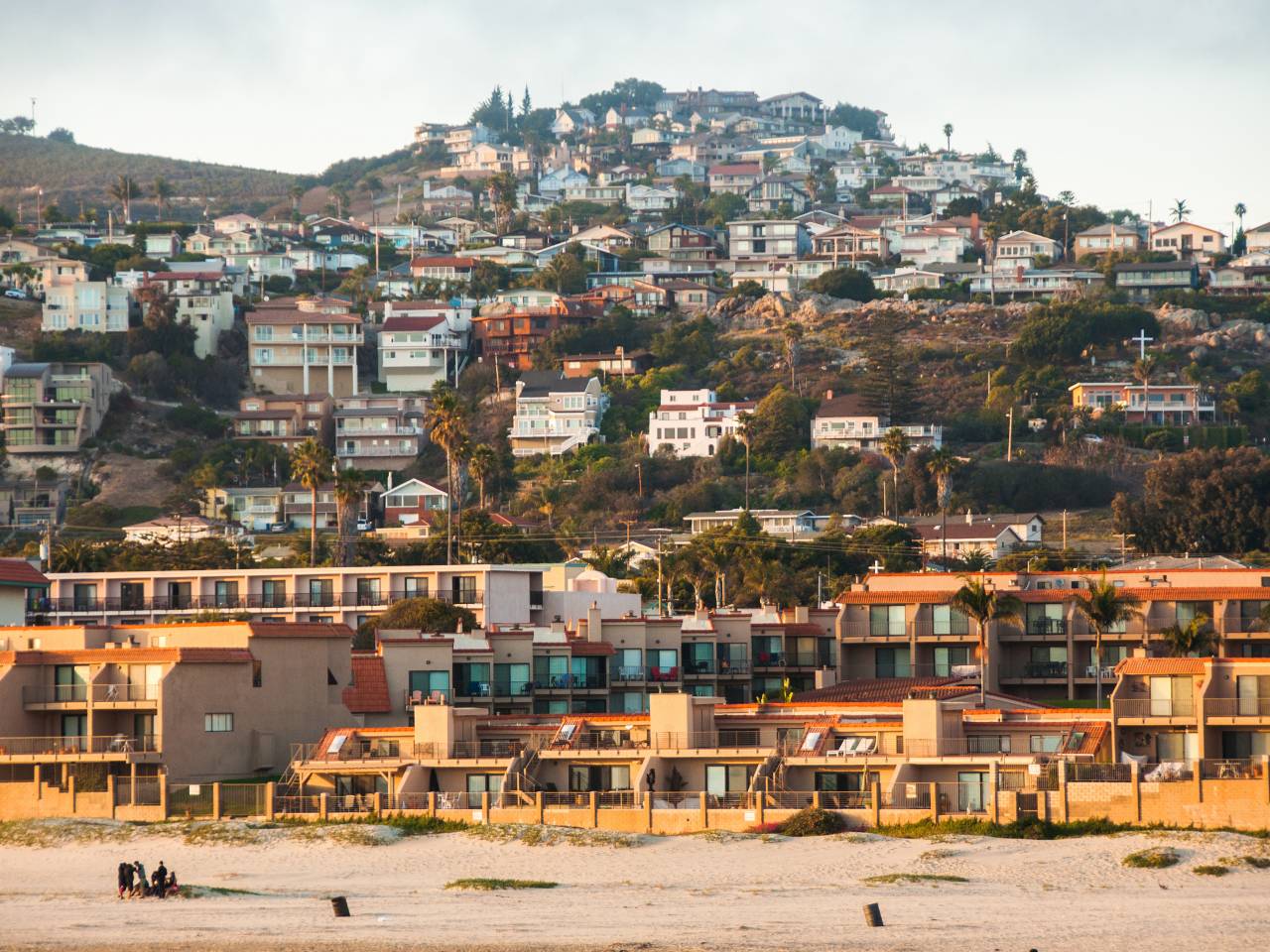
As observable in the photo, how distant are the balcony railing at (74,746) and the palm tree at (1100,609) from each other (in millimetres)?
27001

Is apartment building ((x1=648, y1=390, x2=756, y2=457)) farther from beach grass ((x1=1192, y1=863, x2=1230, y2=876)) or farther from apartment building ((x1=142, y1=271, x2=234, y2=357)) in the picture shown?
beach grass ((x1=1192, y1=863, x2=1230, y2=876))

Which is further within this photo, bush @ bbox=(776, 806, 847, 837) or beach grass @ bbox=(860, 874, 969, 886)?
bush @ bbox=(776, 806, 847, 837)

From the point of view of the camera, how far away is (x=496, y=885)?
51.7m

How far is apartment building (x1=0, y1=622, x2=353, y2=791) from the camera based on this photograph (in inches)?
2488

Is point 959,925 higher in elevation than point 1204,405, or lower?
lower

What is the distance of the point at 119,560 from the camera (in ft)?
377

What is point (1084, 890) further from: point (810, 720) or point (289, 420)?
point (289, 420)

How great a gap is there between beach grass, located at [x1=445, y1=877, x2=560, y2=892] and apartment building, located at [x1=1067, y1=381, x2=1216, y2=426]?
113 m

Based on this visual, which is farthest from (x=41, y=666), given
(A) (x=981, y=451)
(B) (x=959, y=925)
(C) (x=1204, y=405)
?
(C) (x=1204, y=405)

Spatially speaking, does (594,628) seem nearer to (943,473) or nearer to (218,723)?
(218,723)

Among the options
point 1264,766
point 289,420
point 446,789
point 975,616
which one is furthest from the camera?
point 289,420

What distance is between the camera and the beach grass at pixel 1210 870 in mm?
50231

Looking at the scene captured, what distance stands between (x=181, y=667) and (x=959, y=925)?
972 inches

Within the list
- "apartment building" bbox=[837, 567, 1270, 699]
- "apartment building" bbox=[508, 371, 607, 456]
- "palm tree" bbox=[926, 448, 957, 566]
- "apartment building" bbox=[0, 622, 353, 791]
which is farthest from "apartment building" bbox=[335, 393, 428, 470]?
"apartment building" bbox=[0, 622, 353, 791]
